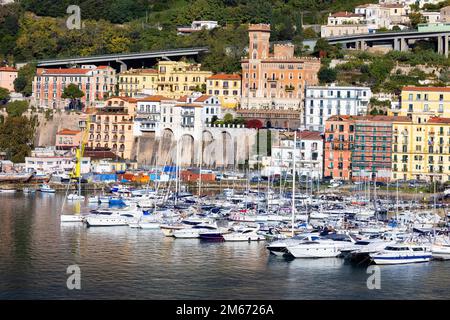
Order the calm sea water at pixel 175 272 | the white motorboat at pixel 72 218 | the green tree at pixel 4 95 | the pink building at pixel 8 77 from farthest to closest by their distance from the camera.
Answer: the pink building at pixel 8 77 < the green tree at pixel 4 95 < the white motorboat at pixel 72 218 < the calm sea water at pixel 175 272

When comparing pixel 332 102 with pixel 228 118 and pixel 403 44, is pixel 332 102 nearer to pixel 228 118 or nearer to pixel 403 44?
pixel 228 118

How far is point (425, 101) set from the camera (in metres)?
58.7

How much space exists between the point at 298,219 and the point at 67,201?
13924mm

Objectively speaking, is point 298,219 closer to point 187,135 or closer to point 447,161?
point 447,161

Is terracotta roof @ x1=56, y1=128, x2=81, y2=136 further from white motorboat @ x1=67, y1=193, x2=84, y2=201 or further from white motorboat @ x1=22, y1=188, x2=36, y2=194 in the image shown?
white motorboat @ x1=67, y1=193, x2=84, y2=201

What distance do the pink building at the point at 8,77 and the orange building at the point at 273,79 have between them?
1669cm

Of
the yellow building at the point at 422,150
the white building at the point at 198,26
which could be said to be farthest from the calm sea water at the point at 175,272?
the white building at the point at 198,26

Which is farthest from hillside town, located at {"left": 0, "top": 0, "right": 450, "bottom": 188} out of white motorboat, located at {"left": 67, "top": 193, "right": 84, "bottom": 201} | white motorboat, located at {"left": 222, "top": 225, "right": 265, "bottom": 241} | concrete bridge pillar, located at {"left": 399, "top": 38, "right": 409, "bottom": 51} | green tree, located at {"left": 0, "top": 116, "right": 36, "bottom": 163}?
white motorboat, located at {"left": 222, "top": 225, "right": 265, "bottom": 241}

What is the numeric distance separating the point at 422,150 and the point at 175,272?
2619 cm

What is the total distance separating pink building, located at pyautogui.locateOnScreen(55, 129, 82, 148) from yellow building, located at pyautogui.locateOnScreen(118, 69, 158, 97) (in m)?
5.08

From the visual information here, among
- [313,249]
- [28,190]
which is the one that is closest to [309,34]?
[28,190]

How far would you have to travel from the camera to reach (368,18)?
241 ft

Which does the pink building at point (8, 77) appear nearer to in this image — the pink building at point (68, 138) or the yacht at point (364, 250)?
the pink building at point (68, 138)

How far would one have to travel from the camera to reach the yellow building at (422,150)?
55844 millimetres
